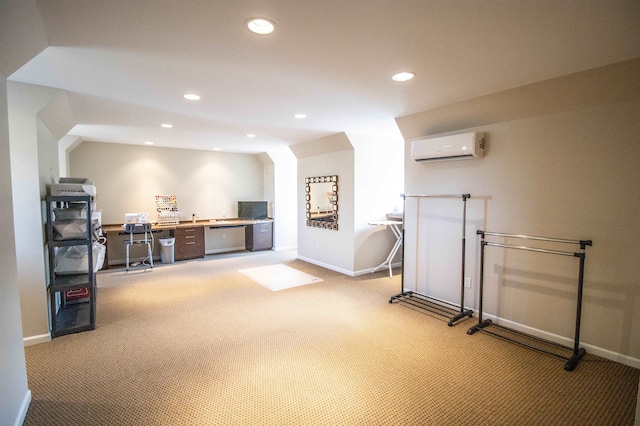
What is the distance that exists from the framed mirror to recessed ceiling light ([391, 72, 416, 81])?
2917mm

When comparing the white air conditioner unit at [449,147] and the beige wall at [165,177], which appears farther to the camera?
the beige wall at [165,177]

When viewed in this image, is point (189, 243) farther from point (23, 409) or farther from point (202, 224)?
point (23, 409)

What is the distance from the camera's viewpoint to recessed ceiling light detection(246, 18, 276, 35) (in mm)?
1697

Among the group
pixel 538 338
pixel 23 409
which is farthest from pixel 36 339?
pixel 538 338

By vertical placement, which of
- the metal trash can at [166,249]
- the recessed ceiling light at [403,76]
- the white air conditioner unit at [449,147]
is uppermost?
the recessed ceiling light at [403,76]

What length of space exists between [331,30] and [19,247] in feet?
10.6

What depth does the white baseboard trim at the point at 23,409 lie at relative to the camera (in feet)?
6.06

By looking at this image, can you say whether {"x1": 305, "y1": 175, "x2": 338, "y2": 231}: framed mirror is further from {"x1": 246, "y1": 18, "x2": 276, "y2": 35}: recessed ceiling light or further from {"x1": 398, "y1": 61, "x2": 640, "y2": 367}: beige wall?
{"x1": 246, "y1": 18, "x2": 276, "y2": 35}: recessed ceiling light

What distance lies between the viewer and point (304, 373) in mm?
2422

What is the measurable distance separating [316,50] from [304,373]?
2.35 m

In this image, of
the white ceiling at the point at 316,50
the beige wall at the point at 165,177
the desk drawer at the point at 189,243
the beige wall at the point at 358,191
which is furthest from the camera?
the desk drawer at the point at 189,243

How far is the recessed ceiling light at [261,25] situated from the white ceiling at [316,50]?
0.13 ft

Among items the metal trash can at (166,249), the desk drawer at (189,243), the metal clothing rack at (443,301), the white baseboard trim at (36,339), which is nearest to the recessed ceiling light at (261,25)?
the metal clothing rack at (443,301)

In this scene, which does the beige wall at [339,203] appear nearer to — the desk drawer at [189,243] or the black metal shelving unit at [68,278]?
the desk drawer at [189,243]
